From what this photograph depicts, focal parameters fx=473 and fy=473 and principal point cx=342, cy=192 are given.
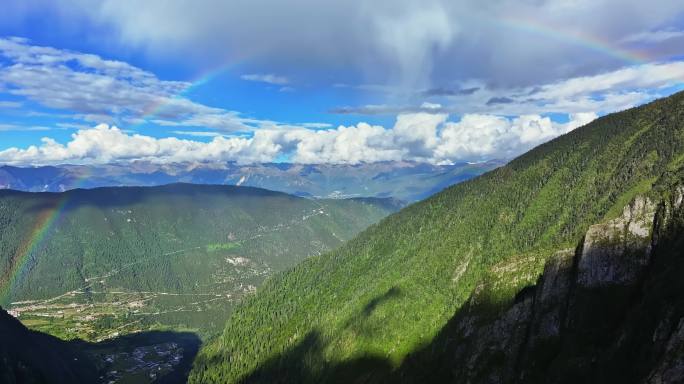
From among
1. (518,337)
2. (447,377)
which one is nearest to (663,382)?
(518,337)

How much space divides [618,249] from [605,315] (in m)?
16.9

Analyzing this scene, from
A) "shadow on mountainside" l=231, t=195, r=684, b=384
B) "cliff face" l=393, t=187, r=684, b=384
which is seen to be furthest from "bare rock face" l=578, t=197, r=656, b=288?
"shadow on mountainside" l=231, t=195, r=684, b=384

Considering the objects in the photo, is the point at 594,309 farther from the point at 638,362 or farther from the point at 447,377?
the point at 447,377

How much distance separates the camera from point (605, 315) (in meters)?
90.0

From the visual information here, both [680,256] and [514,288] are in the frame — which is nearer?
[680,256]

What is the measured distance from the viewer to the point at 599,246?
10250cm

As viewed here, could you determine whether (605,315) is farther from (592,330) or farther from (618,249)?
(618,249)

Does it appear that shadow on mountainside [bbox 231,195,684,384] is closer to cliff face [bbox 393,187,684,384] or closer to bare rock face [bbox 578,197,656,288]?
cliff face [bbox 393,187,684,384]

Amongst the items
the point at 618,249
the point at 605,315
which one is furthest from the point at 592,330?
the point at 618,249

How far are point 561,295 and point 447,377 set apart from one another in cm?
6293

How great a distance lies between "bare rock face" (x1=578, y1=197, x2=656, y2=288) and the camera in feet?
315

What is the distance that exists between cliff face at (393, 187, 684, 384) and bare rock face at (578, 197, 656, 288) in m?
0.19

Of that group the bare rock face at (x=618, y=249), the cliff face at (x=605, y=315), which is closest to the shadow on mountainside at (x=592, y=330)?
the cliff face at (x=605, y=315)

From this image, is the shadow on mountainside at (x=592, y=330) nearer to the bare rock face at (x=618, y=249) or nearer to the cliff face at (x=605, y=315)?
the cliff face at (x=605, y=315)
